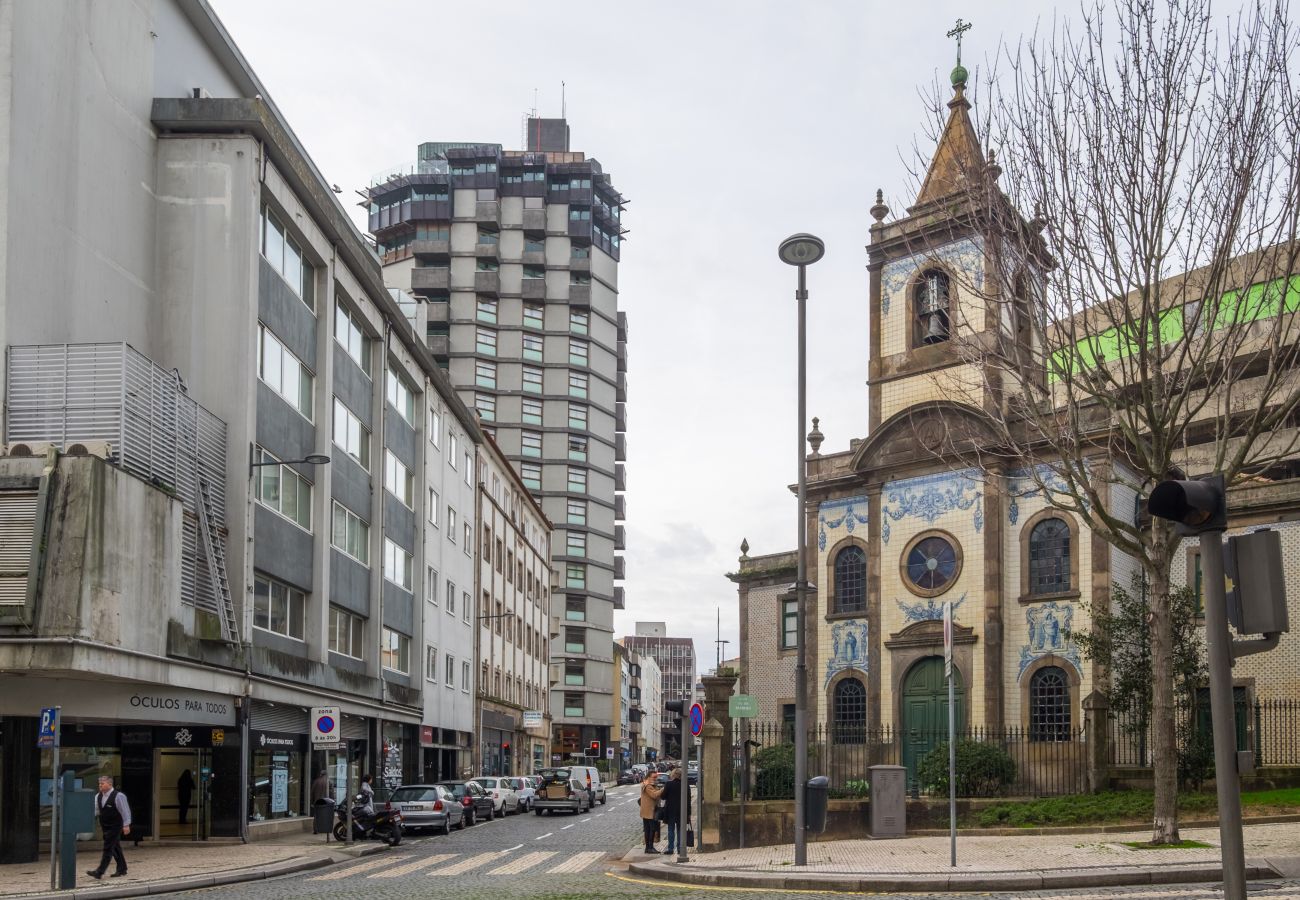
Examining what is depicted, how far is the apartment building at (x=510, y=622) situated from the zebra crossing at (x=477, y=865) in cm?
3148

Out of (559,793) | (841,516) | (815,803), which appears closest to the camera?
(815,803)

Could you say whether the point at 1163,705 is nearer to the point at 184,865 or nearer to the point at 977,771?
the point at 977,771

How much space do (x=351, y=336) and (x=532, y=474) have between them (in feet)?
195

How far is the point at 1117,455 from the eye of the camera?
33781 mm

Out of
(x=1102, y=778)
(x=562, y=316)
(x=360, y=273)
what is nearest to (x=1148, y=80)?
(x=1102, y=778)

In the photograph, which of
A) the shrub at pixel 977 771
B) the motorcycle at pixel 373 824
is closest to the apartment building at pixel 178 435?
the motorcycle at pixel 373 824

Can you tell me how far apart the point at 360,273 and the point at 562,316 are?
2357 inches

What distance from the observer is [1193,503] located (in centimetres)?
680

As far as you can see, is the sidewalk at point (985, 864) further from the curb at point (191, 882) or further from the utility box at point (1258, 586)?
the utility box at point (1258, 586)

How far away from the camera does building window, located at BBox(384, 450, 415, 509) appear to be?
41938 mm

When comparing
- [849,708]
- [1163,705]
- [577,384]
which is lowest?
[849,708]

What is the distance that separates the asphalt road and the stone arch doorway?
799 cm

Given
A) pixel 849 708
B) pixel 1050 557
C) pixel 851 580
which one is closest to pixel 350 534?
pixel 851 580

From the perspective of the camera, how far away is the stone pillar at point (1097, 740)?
29.5 m
